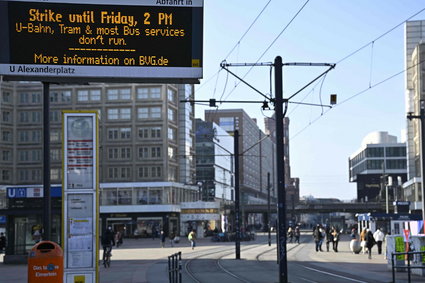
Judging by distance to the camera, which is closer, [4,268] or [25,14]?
[25,14]

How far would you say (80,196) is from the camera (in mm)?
16062

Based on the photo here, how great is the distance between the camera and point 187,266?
33.5 meters

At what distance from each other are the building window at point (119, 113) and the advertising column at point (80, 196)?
81213 millimetres

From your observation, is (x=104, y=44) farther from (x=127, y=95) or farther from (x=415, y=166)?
(x=415, y=166)

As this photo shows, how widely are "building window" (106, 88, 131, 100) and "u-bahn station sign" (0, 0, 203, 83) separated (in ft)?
262

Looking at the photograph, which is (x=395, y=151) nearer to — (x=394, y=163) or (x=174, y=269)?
(x=394, y=163)

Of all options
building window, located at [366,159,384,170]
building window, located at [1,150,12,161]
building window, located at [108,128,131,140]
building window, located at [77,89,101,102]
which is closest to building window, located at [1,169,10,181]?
building window, located at [1,150,12,161]

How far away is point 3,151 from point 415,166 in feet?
192

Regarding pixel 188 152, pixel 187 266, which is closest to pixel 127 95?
pixel 188 152

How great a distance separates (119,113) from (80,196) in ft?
268

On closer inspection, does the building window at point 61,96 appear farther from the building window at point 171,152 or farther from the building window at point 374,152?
the building window at point 374,152

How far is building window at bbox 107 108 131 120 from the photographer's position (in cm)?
9694

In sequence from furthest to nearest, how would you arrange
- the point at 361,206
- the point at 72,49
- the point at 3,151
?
the point at 361,206 < the point at 3,151 < the point at 72,49

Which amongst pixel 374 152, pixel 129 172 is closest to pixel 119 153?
pixel 129 172
